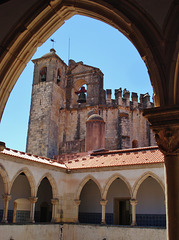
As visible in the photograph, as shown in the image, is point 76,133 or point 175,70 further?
point 76,133

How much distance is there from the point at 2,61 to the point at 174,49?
2.18 meters

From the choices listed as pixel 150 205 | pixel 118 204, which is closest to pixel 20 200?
pixel 118 204

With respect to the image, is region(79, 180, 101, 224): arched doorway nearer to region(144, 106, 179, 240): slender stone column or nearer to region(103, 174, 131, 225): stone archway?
region(103, 174, 131, 225): stone archway

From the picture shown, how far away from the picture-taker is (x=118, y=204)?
621 inches

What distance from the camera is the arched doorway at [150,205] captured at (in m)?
14.2

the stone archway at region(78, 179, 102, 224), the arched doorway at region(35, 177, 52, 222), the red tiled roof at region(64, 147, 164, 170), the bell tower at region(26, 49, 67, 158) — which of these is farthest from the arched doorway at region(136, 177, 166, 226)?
the bell tower at region(26, 49, 67, 158)

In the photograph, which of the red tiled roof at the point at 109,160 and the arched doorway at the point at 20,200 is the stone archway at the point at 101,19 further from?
the arched doorway at the point at 20,200

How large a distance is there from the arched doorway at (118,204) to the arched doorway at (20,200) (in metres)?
4.22

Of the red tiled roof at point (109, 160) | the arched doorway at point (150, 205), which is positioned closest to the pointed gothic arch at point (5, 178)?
the red tiled roof at point (109, 160)

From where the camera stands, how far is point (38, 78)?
27.4 meters

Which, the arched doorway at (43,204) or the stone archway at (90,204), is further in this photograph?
the arched doorway at (43,204)

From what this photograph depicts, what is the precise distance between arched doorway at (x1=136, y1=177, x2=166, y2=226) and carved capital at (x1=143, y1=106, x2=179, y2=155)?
12.0m

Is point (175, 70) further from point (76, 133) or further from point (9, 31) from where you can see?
point (76, 133)

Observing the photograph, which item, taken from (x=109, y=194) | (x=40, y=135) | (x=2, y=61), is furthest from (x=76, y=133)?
(x=2, y=61)
